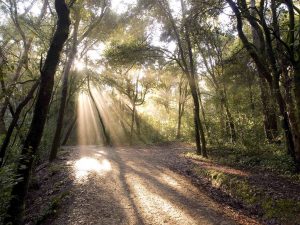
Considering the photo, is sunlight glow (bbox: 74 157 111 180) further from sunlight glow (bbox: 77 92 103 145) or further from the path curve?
sunlight glow (bbox: 77 92 103 145)

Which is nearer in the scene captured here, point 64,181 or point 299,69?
point 299,69

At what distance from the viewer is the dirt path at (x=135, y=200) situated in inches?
279

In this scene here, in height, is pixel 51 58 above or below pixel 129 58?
below

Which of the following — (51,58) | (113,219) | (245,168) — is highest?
(51,58)

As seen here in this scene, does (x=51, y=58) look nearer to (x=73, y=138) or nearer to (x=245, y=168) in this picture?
(x=245, y=168)

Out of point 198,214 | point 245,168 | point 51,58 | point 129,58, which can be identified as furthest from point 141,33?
point 198,214

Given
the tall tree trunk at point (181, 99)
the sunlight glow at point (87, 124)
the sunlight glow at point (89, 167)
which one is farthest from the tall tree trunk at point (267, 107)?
the sunlight glow at point (87, 124)

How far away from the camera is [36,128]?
262 inches

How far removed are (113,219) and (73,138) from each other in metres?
21.8

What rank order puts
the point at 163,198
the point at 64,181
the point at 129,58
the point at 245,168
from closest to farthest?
the point at 163,198
the point at 64,181
the point at 245,168
the point at 129,58

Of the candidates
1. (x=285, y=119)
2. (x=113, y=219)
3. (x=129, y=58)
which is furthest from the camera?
(x=129, y=58)

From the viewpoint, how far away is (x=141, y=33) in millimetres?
18203

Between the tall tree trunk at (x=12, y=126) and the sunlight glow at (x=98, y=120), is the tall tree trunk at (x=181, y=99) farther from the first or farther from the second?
the tall tree trunk at (x=12, y=126)

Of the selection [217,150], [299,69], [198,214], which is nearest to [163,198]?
[198,214]
